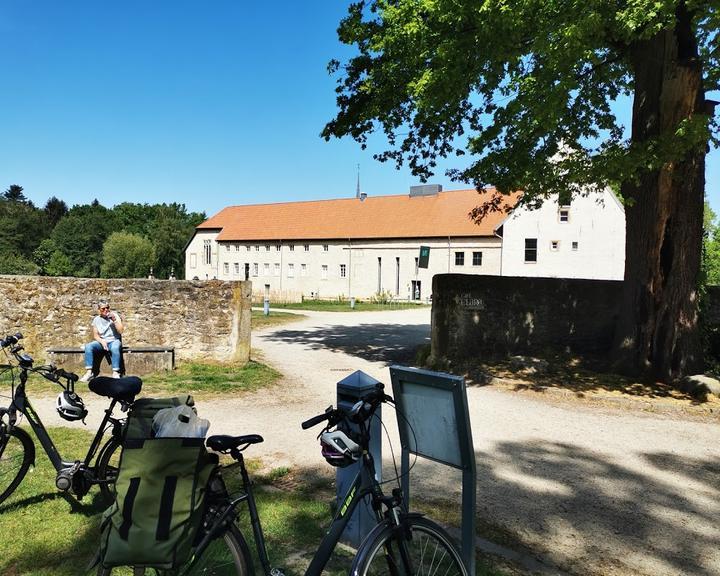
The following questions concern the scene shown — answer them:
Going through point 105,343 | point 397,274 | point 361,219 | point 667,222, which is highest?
point 361,219

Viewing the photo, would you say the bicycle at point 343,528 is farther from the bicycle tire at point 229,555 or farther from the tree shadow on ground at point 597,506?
the tree shadow on ground at point 597,506

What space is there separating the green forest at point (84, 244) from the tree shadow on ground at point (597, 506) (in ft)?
237

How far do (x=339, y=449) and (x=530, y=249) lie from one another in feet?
→ 147

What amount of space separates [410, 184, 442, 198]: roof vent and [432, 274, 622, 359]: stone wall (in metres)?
A: 43.0

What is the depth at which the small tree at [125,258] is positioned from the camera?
3083 inches

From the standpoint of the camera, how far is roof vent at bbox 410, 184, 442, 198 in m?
54.9

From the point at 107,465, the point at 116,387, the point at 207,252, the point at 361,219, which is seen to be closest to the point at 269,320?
the point at 107,465

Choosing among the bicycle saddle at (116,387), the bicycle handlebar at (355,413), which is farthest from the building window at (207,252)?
the bicycle handlebar at (355,413)

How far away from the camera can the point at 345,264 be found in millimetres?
55688

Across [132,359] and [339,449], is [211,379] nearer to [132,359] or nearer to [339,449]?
[132,359]

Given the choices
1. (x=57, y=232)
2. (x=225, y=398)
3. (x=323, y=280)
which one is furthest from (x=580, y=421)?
(x=57, y=232)

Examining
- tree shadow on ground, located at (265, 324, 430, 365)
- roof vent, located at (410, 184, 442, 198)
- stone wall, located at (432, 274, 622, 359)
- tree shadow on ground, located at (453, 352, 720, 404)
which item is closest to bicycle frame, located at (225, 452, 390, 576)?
tree shadow on ground, located at (453, 352, 720, 404)

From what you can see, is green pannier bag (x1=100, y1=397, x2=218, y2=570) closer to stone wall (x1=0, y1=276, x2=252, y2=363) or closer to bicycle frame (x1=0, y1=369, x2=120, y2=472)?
bicycle frame (x1=0, y1=369, x2=120, y2=472)

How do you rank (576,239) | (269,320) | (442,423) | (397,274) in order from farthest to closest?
(397,274), (576,239), (269,320), (442,423)
